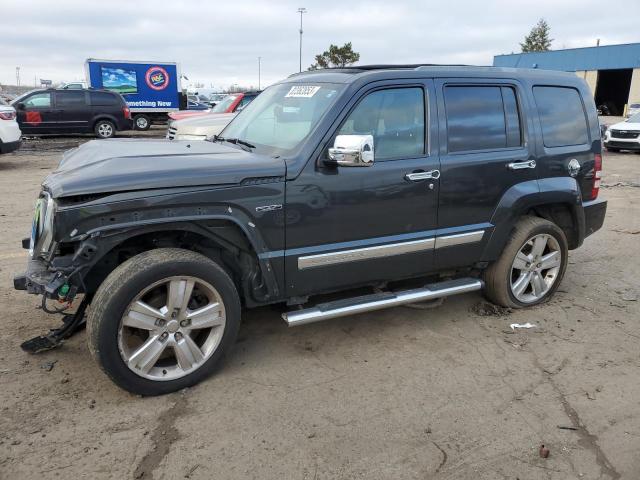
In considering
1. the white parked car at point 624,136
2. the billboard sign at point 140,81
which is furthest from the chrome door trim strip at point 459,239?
the billboard sign at point 140,81

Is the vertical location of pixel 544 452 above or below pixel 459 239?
below

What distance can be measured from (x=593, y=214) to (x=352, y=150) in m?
2.99

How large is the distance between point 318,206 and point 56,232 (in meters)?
1.56

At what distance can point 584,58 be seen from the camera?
47031mm

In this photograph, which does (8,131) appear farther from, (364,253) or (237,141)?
(364,253)

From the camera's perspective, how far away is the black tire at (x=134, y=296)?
9.90 ft

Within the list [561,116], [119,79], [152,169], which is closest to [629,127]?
[561,116]

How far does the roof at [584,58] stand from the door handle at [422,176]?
48.0 metres

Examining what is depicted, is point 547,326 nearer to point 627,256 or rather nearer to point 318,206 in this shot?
point 318,206

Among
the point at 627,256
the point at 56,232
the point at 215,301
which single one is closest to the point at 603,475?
the point at 215,301

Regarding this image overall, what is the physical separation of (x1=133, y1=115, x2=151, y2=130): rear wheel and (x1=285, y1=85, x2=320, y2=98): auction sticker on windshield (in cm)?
2357

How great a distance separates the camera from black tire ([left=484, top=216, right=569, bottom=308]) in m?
4.51

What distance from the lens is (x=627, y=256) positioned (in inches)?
254

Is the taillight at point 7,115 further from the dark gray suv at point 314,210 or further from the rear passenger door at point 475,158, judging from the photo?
the rear passenger door at point 475,158
